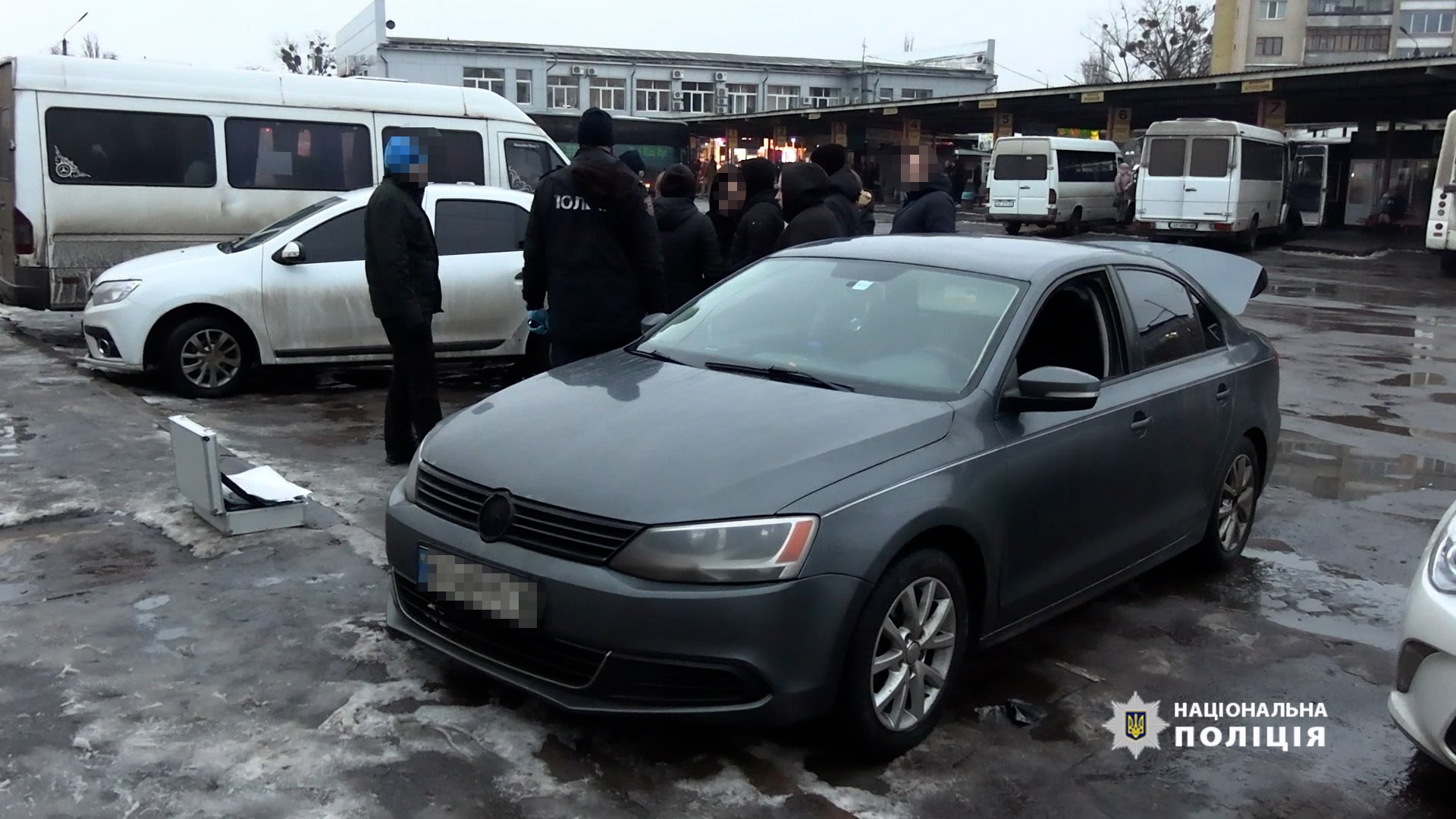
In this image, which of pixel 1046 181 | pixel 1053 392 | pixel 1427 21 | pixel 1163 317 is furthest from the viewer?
pixel 1427 21

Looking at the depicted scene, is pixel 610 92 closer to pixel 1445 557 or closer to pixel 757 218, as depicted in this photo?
pixel 757 218

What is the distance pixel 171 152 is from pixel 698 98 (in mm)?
69207

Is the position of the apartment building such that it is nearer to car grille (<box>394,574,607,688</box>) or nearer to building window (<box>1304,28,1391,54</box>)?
building window (<box>1304,28,1391,54</box>)

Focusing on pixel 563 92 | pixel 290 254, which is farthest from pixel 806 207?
pixel 563 92

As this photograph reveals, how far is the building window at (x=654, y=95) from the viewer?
2965 inches

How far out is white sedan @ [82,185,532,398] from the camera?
8273 millimetres

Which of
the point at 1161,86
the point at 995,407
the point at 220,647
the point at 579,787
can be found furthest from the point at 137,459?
the point at 1161,86

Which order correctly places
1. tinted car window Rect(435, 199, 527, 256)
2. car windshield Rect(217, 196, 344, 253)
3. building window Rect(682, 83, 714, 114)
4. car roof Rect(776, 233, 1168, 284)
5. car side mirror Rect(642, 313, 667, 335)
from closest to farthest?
car roof Rect(776, 233, 1168, 284) → car side mirror Rect(642, 313, 667, 335) → car windshield Rect(217, 196, 344, 253) → tinted car window Rect(435, 199, 527, 256) → building window Rect(682, 83, 714, 114)

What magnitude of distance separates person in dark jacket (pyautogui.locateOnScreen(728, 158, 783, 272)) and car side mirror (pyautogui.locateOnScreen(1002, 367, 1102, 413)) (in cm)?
353

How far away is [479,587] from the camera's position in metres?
3.42

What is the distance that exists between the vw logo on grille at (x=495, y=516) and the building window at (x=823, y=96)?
79540 mm

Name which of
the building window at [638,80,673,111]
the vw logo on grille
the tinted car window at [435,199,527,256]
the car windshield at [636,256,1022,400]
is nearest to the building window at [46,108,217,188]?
the tinted car window at [435,199,527,256]

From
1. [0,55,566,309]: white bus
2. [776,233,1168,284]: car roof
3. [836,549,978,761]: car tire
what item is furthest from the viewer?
[0,55,566,309]: white bus

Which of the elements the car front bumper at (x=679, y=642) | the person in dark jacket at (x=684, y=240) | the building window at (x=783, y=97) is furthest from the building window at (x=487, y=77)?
the car front bumper at (x=679, y=642)
